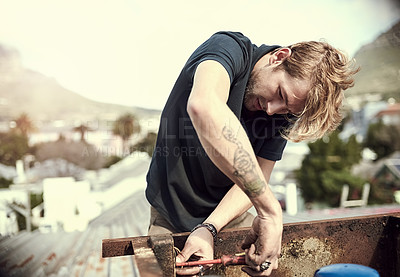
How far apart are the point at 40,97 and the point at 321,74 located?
35190 millimetres

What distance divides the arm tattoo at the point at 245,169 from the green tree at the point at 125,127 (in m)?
22.9

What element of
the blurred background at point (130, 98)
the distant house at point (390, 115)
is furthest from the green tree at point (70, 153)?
the distant house at point (390, 115)

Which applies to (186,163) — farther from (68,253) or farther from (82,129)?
(82,129)

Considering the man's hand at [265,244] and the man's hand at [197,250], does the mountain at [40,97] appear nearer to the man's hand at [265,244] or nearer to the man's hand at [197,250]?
the man's hand at [197,250]

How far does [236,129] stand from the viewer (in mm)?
1032

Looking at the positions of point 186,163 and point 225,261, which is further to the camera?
point 186,163

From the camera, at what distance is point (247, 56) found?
4.21ft

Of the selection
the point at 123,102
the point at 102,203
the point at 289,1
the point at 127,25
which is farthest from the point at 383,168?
the point at 127,25

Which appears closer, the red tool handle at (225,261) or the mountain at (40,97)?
the red tool handle at (225,261)

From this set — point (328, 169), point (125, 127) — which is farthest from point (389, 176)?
point (125, 127)

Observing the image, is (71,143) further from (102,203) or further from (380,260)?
(380,260)

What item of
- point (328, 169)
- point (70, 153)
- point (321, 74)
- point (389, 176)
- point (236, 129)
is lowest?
point (70, 153)

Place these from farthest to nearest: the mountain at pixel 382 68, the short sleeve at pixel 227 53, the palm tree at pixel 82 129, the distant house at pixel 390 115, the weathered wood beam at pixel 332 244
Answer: the distant house at pixel 390 115 < the palm tree at pixel 82 129 < the mountain at pixel 382 68 < the weathered wood beam at pixel 332 244 < the short sleeve at pixel 227 53

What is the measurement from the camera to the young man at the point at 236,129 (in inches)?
40.7
